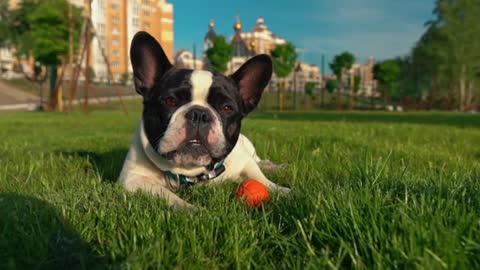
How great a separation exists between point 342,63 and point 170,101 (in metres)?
33.0

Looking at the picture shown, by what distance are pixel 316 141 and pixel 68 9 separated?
22.5m

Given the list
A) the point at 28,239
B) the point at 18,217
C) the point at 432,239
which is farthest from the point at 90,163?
the point at 432,239

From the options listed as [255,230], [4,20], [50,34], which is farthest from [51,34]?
[4,20]

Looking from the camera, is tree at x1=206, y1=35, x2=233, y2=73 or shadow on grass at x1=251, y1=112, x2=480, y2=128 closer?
shadow on grass at x1=251, y1=112, x2=480, y2=128

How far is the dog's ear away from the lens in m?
3.32

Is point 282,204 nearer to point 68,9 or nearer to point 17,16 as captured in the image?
point 68,9

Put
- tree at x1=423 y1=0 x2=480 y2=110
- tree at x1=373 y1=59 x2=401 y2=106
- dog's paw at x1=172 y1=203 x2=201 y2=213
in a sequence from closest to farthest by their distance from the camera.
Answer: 1. dog's paw at x1=172 y1=203 x2=201 y2=213
2. tree at x1=373 y1=59 x2=401 y2=106
3. tree at x1=423 y1=0 x2=480 y2=110

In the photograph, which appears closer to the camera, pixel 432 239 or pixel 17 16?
pixel 432 239

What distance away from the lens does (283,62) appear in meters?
31.8

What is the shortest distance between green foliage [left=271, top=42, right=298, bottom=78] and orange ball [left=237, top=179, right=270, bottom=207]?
29.1 m

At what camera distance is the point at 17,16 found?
159 ft

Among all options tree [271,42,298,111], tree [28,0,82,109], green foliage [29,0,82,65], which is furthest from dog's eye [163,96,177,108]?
tree [271,42,298,111]

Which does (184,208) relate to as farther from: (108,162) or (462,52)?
(462,52)

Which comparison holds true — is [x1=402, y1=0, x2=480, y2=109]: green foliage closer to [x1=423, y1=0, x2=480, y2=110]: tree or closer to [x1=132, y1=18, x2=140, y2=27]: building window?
[x1=423, y1=0, x2=480, y2=110]: tree
